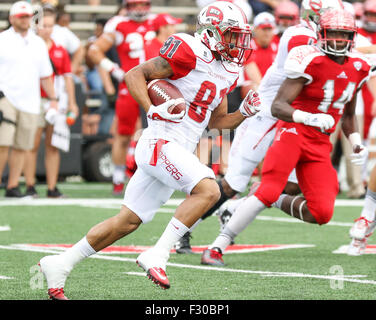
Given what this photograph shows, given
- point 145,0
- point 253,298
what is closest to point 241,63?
point 253,298

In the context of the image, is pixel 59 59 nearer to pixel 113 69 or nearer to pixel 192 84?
pixel 113 69

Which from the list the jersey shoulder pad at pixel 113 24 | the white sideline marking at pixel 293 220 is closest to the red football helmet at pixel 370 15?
the jersey shoulder pad at pixel 113 24

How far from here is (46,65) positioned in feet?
33.0

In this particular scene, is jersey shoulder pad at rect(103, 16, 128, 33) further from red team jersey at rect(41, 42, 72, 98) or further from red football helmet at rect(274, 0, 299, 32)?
red football helmet at rect(274, 0, 299, 32)

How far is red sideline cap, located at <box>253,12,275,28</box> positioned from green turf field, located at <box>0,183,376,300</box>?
2.62 metres

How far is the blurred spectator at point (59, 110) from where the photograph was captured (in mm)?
10453

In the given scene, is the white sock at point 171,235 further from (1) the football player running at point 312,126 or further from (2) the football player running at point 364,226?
(2) the football player running at point 364,226

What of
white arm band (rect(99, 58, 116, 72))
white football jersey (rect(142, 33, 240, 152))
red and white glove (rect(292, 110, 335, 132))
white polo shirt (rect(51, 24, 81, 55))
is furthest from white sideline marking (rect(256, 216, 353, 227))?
white football jersey (rect(142, 33, 240, 152))

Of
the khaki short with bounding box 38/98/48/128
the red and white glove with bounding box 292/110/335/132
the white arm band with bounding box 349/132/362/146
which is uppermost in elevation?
the red and white glove with bounding box 292/110/335/132

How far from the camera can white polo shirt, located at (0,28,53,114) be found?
9.89 meters

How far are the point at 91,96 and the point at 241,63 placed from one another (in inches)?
410

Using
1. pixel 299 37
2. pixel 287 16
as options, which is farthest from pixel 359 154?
pixel 287 16

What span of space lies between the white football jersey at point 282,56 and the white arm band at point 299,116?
0.77 meters

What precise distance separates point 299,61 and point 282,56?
1.94 feet
